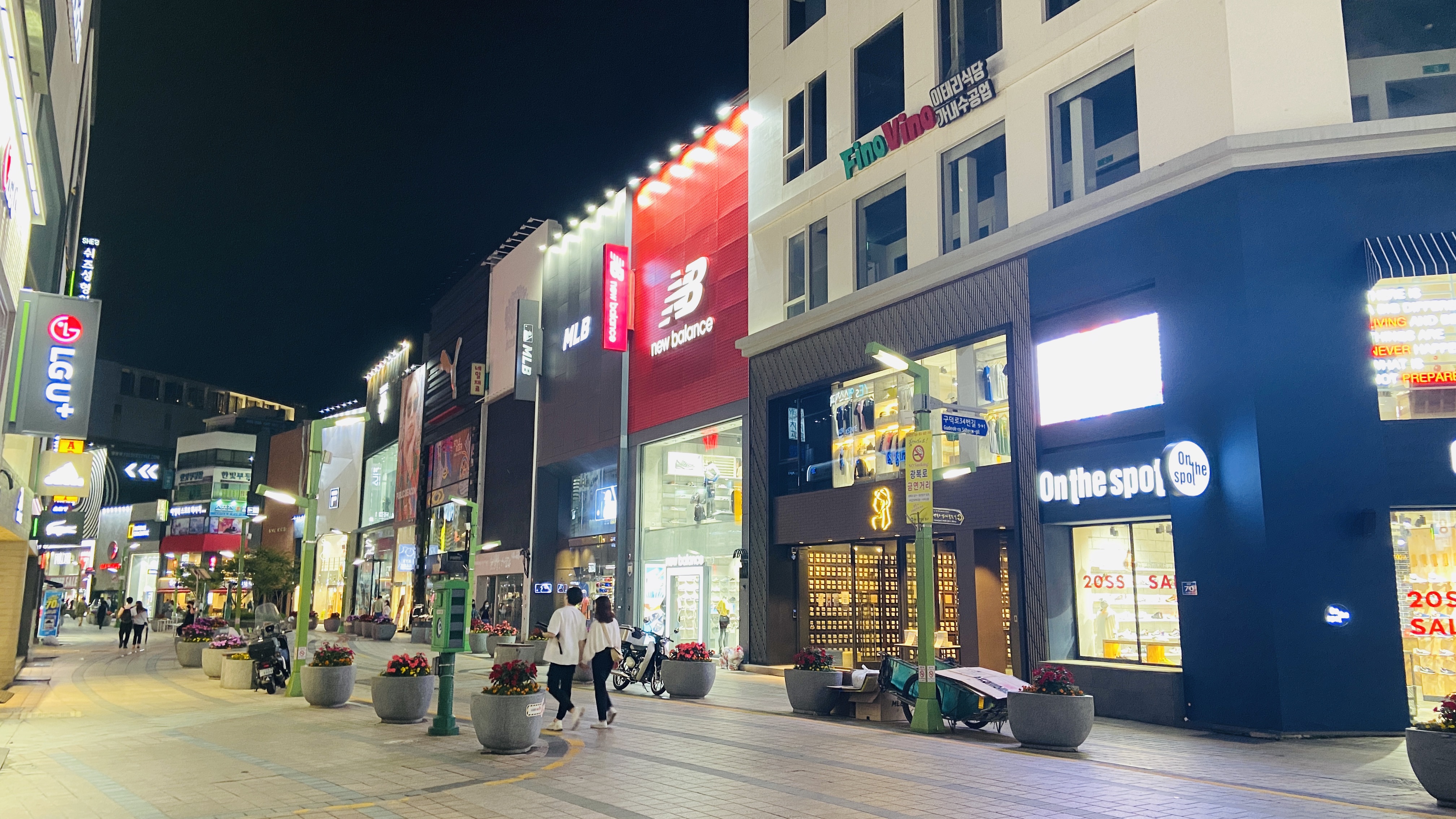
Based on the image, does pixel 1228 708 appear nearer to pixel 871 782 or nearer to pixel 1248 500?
pixel 1248 500

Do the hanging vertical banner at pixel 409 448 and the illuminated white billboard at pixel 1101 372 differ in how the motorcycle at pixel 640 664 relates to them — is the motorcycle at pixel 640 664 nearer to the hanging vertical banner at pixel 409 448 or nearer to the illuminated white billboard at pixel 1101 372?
the illuminated white billboard at pixel 1101 372

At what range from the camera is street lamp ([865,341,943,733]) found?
13.7m

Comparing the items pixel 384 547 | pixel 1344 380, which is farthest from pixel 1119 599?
pixel 384 547

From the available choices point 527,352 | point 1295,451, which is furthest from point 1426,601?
point 527,352

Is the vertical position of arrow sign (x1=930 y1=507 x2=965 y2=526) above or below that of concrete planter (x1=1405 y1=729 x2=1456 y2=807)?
above

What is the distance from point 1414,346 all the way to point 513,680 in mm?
13178

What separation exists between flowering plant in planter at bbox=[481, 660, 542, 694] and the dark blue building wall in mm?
9826

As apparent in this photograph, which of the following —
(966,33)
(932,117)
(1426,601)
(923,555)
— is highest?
(966,33)

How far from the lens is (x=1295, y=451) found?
14.4 metres

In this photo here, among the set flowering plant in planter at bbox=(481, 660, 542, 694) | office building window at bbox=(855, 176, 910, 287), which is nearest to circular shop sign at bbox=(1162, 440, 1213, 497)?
office building window at bbox=(855, 176, 910, 287)

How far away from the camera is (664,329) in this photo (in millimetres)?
33938

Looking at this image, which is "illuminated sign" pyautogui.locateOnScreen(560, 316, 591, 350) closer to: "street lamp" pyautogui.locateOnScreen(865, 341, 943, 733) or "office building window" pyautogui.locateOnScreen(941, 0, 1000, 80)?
"office building window" pyautogui.locateOnScreen(941, 0, 1000, 80)

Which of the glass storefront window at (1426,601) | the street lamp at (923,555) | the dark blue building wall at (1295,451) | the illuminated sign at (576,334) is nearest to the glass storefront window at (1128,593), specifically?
the dark blue building wall at (1295,451)

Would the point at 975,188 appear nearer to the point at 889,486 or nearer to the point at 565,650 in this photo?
the point at 889,486
